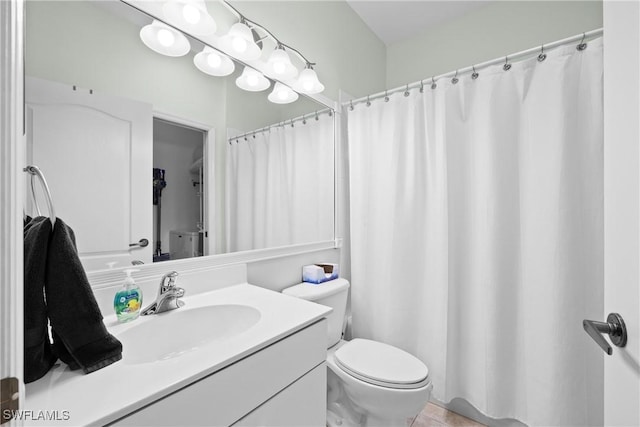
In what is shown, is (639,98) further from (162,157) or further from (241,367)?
(162,157)

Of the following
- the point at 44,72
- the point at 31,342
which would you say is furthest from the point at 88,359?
the point at 44,72

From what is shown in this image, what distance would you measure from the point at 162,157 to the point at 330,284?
1020 mm

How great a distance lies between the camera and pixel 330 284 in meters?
1.55

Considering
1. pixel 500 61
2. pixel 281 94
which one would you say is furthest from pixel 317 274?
pixel 500 61

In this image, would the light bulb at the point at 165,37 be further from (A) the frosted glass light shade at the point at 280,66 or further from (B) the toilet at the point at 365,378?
(B) the toilet at the point at 365,378

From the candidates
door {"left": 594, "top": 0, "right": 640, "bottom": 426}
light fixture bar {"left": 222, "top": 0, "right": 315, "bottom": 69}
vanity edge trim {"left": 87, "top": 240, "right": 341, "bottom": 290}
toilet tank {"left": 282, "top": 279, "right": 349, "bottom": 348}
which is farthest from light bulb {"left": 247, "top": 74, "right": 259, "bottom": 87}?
door {"left": 594, "top": 0, "right": 640, "bottom": 426}

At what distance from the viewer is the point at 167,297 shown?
3.06 ft

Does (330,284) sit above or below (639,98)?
below

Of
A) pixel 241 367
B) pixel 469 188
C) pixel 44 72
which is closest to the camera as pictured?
pixel 241 367

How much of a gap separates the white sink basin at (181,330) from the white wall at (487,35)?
2.30 m

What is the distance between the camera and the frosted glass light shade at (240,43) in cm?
120

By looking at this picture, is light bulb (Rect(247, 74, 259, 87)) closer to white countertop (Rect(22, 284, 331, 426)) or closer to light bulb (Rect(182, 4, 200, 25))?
light bulb (Rect(182, 4, 200, 25))

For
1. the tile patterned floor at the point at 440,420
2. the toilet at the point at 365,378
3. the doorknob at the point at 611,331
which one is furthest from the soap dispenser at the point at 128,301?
the tile patterned floor at the point at 440,420

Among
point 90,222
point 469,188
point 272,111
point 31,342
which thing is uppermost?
point 272,111
